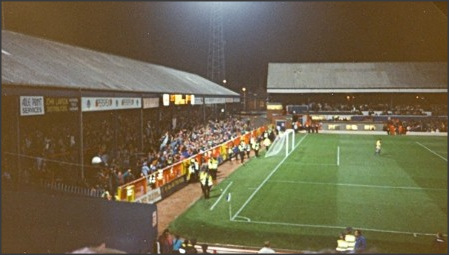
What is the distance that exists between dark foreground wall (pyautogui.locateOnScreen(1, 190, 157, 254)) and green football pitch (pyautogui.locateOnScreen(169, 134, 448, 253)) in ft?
11.0

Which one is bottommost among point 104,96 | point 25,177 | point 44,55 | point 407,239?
point 407,239

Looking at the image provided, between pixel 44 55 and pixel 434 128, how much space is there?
50.6 metres

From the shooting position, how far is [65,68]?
2059cm

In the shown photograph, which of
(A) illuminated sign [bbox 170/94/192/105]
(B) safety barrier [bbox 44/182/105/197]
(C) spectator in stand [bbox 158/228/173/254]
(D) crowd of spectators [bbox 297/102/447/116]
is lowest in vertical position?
(C) spectator in stand [bbox 158/228/173/254]

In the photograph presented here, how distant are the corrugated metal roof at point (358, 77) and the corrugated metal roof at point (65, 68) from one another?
122 ft

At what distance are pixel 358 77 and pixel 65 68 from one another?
53.3 meters

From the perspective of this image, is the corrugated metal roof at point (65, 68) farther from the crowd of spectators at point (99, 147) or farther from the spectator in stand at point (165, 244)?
the spectator in stand at point (165, 244)

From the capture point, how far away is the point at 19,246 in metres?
11.1

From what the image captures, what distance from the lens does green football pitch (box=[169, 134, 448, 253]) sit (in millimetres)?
14719

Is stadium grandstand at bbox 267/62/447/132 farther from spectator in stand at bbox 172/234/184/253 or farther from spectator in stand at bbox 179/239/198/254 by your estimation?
spectator in stand at bbox 179/239/198/254

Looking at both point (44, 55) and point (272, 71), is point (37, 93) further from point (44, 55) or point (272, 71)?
point (272, 71)

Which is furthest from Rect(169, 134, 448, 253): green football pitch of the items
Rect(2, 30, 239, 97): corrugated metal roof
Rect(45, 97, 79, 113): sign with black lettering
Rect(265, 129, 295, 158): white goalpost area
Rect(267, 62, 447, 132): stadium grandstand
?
Rect(267, 62, 447, 132): stadium grandstand

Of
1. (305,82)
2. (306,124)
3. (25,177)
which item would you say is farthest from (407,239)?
(305,82)

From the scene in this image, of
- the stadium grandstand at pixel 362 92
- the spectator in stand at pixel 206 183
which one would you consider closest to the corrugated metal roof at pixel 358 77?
the stadium grandstand at pixel 362 92
